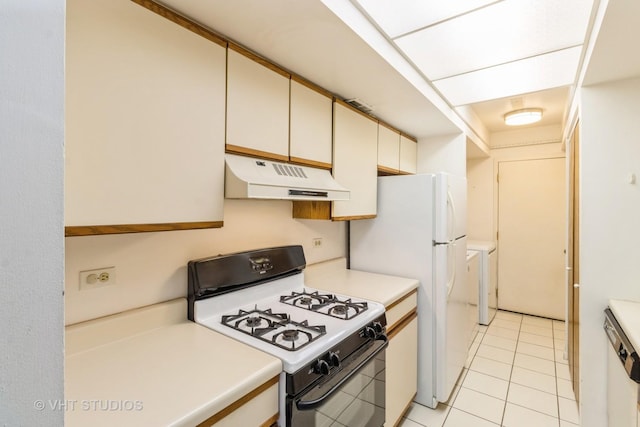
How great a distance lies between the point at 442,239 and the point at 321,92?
125 centimetres

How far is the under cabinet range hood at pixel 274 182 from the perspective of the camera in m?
1.25

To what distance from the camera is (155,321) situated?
4.30 feet

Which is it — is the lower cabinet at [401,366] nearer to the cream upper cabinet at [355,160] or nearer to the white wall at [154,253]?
the cream upper cabinet at [355,160]

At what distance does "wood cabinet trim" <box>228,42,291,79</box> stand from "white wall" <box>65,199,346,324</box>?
700mm

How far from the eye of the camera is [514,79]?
6.63ft

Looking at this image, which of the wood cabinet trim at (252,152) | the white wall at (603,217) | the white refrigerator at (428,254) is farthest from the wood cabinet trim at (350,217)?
the white wall at (603,217)

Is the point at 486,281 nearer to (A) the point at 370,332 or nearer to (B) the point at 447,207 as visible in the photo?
(B) the point at 447,207

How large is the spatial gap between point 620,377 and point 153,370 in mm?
2049

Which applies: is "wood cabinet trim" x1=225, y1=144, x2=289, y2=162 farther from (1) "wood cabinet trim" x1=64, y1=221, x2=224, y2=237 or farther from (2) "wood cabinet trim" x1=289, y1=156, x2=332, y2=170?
(1) "wood cabinet trim" x1=64, y1=221, x2=224, y2=237

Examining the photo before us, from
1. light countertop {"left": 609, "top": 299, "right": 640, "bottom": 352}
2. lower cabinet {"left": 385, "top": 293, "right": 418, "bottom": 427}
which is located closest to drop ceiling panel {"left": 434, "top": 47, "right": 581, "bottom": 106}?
light countertop {"left": 609, "top": 299, "right": 640, "bottom": 352}

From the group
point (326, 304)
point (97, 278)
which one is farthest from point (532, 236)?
point (97, 278)

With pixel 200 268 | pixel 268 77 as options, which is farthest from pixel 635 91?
pixel 200 268

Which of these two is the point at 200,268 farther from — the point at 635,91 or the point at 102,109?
the point at 635,91

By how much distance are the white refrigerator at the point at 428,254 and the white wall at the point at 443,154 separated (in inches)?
20.6
